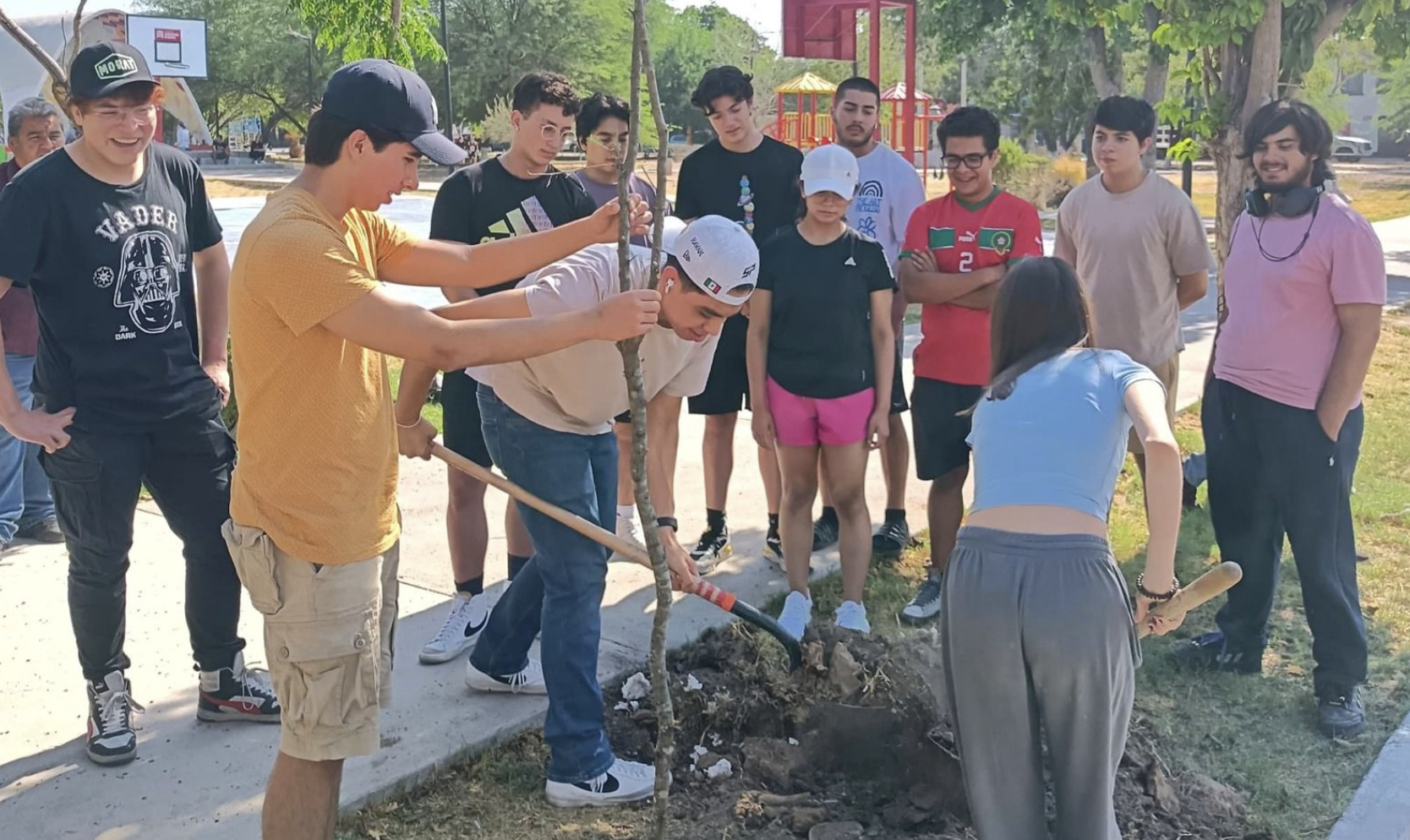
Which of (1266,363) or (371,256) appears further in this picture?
(1266,363)

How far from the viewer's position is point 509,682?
407 centimetres

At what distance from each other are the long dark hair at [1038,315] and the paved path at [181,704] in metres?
2.00

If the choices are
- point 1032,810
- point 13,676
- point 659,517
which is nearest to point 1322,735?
point 1032,810

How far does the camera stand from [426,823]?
11.2 ft

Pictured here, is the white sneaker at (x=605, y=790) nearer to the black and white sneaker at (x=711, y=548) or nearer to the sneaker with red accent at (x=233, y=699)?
the sneaker with red accent at (x=233, y=699)

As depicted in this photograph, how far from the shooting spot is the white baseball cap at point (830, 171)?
4.56 m

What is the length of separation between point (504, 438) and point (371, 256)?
0.74m

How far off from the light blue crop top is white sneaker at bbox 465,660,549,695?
1.89 m

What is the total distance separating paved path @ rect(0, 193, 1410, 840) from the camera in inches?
134

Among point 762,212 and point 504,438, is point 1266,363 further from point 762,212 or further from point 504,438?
point 504,438

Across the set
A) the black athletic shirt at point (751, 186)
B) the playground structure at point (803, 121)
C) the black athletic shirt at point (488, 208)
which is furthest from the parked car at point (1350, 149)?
the black athletic shirt at point (488, 208)

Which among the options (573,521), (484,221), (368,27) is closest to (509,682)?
(573,521)

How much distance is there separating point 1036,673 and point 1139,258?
9.41ft

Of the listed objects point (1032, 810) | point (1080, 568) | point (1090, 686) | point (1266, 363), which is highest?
point (1266, 363)
